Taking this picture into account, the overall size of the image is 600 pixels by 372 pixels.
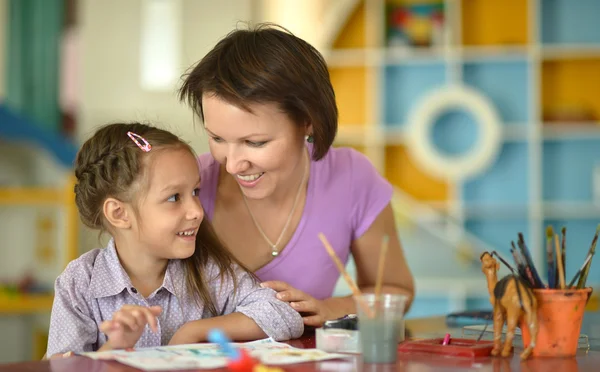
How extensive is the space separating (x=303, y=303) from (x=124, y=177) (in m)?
0.40

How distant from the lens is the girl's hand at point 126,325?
1.23 metres

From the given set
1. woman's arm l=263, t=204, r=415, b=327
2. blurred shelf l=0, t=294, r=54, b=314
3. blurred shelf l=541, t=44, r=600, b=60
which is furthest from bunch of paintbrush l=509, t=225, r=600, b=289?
blurred shelf l=541, t=44, r=600, b=60

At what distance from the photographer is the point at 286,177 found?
5.65 feet

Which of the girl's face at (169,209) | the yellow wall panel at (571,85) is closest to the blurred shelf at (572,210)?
the yellow wall panel at (571,85)

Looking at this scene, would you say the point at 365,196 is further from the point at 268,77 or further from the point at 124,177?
the point at 124,177

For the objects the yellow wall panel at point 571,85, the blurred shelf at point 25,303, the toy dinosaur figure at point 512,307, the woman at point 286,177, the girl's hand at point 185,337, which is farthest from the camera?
the yellow wall panel at point 571,85

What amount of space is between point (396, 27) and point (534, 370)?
4200 mm

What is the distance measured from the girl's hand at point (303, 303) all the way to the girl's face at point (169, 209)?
172 mm

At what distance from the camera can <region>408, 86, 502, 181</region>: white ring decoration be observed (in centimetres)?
493

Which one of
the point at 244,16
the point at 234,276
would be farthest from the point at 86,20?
the point at 234,276

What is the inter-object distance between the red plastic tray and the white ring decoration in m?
3.73

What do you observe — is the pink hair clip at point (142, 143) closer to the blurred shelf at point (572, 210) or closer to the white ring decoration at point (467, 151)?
the white ring decoration at point (467, 151)

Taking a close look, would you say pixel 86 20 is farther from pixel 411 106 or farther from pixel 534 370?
pixel 534 370

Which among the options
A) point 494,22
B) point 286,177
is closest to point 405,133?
point 494,22
